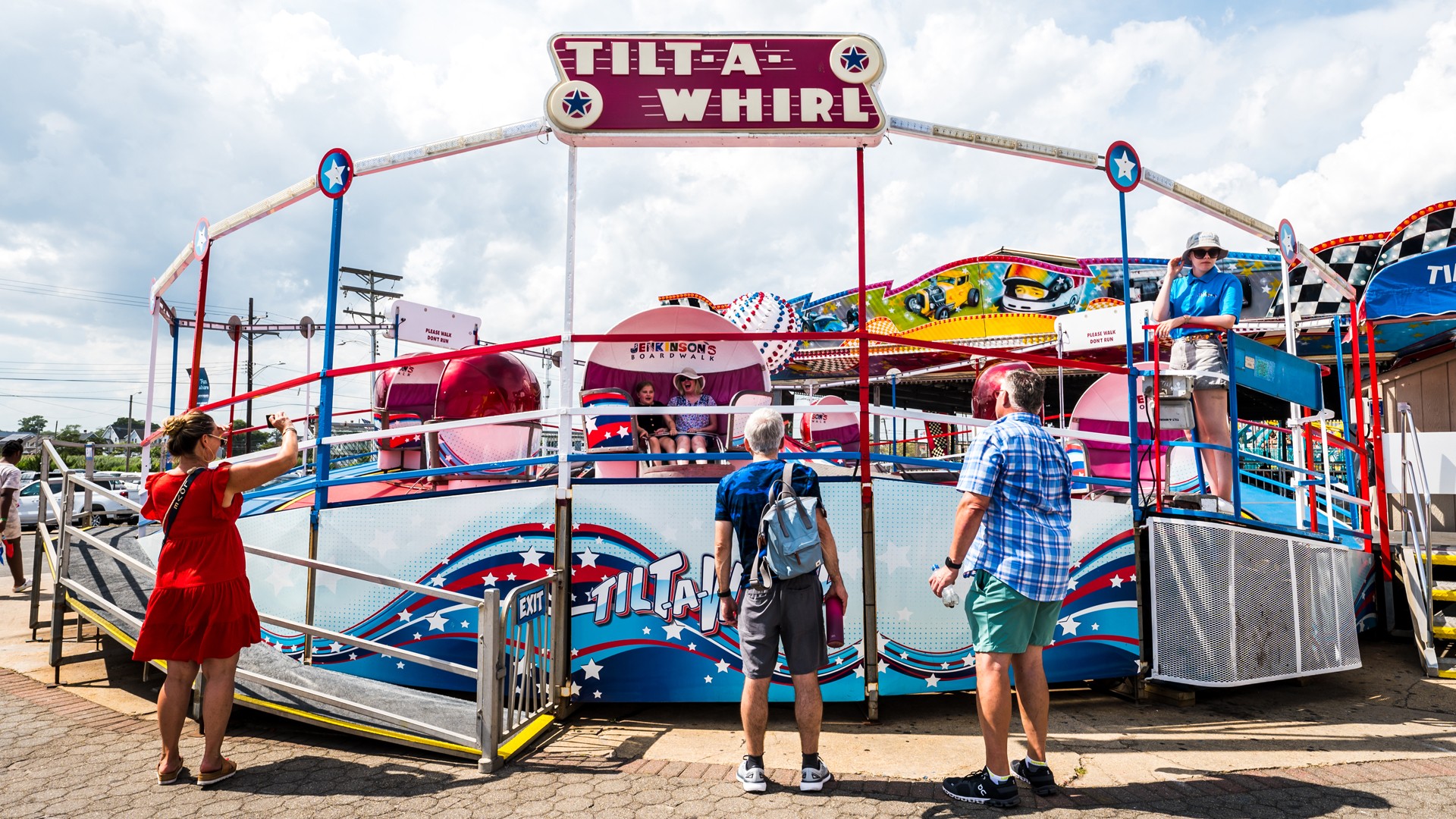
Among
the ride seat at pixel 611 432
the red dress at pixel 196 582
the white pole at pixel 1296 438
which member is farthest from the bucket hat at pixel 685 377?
the white pole at pixel 1296 438

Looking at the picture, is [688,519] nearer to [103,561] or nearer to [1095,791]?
[1095,791]

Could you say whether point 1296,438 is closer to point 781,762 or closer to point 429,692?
point 781,762

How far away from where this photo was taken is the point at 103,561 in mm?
6039

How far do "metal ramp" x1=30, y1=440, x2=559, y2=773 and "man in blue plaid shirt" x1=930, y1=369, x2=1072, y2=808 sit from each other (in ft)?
6.63

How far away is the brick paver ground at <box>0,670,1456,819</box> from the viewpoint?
325 centimetres

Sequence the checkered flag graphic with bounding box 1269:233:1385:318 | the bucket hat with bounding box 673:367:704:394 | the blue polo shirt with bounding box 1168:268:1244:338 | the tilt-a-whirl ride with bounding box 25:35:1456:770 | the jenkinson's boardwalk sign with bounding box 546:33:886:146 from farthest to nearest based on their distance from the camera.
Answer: the checkered flag graphic with bounding box 1269:233:1385:318 < the bucket hat with bounding box 673:367:704:394 < the blue polo shirt with bounding box 1168:268:1244:338 < the jenkinson's boardwalk sign with bounding box 546:33:886:146 < the tilt-a-whirl ride with bounding box 25:35:1456:770

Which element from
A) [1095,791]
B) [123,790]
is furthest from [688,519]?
[123,790]

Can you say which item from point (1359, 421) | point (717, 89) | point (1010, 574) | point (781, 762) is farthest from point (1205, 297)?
point (781, 762)

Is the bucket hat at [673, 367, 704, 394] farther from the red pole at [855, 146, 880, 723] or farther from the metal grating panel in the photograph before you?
the metal grating panel

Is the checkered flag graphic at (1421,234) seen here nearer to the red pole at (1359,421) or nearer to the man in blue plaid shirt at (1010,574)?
the red pole at (1359,421)

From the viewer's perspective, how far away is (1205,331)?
17.6 feet

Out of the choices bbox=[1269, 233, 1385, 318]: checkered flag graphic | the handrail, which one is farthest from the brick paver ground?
bbox=[1269, 233, 1385, 318]: checkered flag graphic

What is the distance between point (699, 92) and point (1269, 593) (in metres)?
4.55

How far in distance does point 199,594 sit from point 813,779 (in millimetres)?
2805
